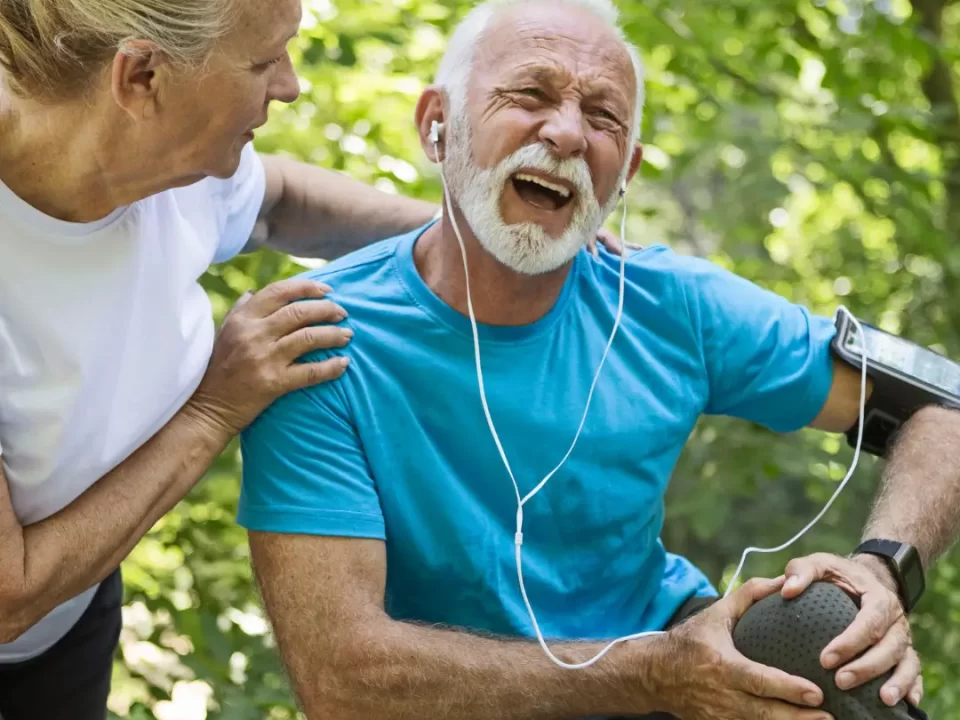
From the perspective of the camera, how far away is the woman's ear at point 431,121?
2.34 m

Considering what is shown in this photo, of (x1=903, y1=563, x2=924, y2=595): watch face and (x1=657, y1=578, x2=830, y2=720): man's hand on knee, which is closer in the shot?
(x1=657, y1=578, x2=830, y2=720): man's hand on knee

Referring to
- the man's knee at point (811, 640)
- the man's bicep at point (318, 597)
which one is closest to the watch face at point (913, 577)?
the man's knee at point (811, 640)

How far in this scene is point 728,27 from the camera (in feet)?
12.8

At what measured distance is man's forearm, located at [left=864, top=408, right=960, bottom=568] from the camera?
2.29 m

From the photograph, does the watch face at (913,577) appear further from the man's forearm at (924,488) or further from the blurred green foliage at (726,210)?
the blurred green foliage at (726,210)

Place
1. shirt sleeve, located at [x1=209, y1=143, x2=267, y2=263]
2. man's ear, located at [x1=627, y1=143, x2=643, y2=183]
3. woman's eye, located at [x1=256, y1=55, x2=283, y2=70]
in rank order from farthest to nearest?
man's ear, located at [x1=627, y1=143, x2=643, y2=183], shirt sleeve, located at [x1=209, y1=143, x2=267, y2=263], woman's eye, located at [x1=256, y1=55, x2=283, y2=70]

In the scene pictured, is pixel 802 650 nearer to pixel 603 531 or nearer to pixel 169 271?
pixel 603 531

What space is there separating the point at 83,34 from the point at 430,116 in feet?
2.65

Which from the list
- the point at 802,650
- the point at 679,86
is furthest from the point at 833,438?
the point at 802,650

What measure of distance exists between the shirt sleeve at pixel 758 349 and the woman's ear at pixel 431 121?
58 cm

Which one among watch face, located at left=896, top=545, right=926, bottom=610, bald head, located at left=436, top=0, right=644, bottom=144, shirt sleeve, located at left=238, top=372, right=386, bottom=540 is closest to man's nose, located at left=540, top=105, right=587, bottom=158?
bald head, located at left=436, top=0, right=644, bottom=144

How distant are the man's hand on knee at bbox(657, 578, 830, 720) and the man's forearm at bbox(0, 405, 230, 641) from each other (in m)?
0.87

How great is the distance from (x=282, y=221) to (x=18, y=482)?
0.95m

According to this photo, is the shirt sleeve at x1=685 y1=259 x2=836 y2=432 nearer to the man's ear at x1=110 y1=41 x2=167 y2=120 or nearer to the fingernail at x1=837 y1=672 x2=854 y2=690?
the fingernail at x1=837 y1=672 x2=854 y2=690
